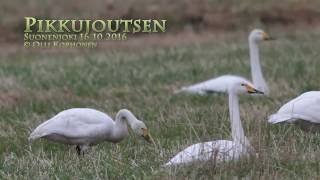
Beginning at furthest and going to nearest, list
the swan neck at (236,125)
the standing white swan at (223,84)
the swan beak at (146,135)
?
the standing white swan at (223,84), the swan beak at (146,135), the swan neck at (236,125)

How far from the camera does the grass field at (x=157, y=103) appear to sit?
6.39 m

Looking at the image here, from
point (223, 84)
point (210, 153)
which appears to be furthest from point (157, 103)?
point (210, 153)

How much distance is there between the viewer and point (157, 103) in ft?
35.3

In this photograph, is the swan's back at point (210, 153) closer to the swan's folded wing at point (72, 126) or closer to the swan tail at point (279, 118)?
the swan tail at point (279, 118)

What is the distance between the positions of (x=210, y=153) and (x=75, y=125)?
1952 mm

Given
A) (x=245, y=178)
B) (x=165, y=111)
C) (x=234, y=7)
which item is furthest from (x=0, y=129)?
(x=234, y=7)

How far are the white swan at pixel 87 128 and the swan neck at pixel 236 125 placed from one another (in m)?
0.91

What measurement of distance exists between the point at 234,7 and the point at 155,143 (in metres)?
14.2

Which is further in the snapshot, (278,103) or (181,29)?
(181,29)

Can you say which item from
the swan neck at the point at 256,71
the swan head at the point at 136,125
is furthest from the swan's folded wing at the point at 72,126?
the swan neck at the point at 256,71

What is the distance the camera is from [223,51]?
16.3m

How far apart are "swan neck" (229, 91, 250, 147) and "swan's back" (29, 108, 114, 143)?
1221 millimetres

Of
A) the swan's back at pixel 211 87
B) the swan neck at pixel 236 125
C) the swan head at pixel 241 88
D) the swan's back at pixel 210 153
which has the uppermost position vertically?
the swan's back at pixel 211 87

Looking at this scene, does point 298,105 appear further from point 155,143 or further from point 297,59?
point 297,59
